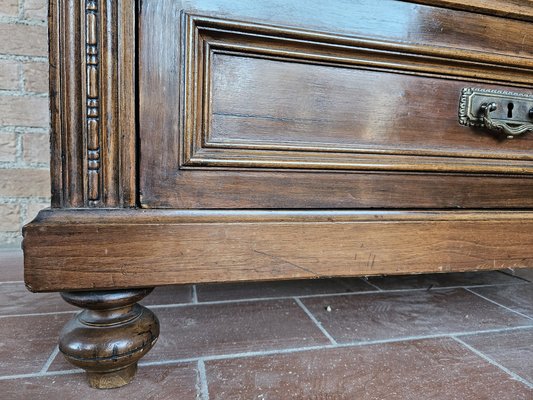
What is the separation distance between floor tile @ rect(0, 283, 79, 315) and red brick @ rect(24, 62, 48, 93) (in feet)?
1.73

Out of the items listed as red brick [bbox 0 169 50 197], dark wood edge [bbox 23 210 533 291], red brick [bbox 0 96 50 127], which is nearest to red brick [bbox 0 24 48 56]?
red brick [bbox 0 96 50 127]

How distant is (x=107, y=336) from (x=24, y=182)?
80 cm

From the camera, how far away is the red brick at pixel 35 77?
101 centimetres

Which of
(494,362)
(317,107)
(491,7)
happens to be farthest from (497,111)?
(494,362)

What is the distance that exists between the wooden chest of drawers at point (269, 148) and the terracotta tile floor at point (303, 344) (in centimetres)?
10

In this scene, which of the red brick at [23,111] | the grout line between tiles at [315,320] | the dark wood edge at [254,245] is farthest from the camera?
the red brick at [23,111]

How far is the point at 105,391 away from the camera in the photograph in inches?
18.1

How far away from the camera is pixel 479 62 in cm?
51

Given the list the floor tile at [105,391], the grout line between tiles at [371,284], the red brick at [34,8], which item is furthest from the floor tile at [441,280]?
the red brick at [34,8]

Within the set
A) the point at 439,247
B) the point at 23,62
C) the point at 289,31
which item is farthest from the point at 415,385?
the point at 23,62

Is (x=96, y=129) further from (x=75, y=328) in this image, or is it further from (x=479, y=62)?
(x=479, y=62)

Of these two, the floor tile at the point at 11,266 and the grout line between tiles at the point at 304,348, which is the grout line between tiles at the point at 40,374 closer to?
the grout line between tiles at the point at 304,348

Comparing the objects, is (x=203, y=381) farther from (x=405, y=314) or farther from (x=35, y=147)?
(x=35, y=147)

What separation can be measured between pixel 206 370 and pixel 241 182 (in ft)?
0.86
